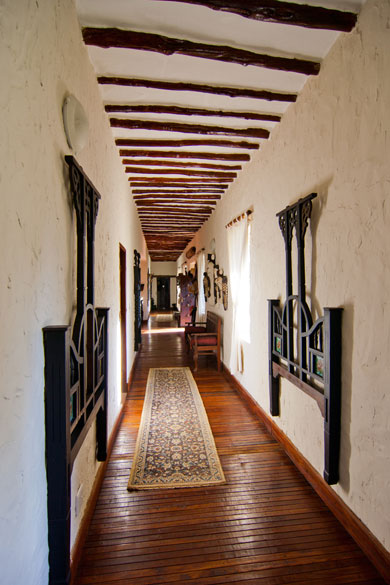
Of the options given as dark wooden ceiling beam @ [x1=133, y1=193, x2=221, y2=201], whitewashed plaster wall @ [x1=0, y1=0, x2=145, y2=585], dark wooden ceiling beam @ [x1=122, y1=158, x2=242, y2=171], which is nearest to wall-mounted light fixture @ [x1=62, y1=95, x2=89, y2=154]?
whitewashed plaster wall @ [x1=0, y1=0, x2=145, y2=585]

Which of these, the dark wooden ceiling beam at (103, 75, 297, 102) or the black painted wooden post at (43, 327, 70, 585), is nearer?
the black painted wooden post at (43, 327, 70, 585)

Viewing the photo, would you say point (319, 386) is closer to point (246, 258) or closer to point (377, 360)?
point (377, 360)

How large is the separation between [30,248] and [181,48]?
4.82 feet

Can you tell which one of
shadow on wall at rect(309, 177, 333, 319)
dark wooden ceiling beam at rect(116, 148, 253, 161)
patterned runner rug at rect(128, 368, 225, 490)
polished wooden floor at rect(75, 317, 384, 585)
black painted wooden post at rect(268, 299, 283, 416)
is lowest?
polished wooden floor at rect(75, 317, 384, 585)

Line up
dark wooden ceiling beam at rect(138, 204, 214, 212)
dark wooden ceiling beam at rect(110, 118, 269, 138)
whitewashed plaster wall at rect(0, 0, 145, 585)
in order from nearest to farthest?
1. whitewashed plaster wall at rect(0, 0, 145, 585)
2. dark wooden ceiling beam at rect(110, 118, 269, 138)
3. dark wooden ceiling beam at rect(138, 204, 214, 212)

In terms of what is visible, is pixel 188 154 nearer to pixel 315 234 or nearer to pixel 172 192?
pixel 172 192

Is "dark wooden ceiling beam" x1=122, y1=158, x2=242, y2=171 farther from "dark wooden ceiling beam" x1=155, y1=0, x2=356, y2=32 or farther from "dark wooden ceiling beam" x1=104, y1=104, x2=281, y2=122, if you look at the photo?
"dark wooden ceiling beam" x1=155, y1=0, x2=356, y2=32

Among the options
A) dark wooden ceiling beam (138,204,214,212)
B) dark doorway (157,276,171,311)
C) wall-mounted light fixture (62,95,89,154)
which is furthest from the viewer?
dark doorway (157,276,171,311)

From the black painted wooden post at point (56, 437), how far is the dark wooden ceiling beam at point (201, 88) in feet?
5.81

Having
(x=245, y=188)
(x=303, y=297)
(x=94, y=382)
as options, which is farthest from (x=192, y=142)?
(x=94, y=382)

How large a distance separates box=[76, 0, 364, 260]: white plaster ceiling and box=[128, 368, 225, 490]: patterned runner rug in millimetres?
2707

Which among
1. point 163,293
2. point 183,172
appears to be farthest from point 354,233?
point 163,293

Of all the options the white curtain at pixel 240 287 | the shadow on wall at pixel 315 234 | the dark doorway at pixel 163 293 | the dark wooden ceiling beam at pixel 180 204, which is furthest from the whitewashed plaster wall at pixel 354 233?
the dark doorway at pixel 163 293

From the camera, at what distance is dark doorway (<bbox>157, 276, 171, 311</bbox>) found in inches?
572
